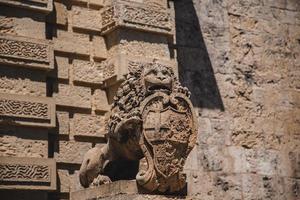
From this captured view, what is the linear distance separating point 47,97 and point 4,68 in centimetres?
52

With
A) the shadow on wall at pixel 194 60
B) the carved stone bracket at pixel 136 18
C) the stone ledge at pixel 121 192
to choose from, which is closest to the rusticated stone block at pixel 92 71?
the carved stone bracket at pixel 136 18

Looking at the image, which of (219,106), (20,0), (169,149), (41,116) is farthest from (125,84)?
(219,106)

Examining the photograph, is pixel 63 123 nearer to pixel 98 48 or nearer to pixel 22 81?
pixel 22 81

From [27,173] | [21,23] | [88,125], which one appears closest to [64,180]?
[27,173]

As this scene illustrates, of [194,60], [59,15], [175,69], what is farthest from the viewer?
[194,60]

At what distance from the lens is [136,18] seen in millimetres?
7215

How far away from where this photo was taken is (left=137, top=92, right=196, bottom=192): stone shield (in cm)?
526

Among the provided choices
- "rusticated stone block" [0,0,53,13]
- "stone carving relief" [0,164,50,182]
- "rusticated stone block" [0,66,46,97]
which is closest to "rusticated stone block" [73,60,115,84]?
"rusticated stone block" [0,66,46,97]

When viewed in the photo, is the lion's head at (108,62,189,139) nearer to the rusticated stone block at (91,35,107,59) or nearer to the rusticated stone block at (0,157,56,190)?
the rusticated stone block at (0,157,56,190)

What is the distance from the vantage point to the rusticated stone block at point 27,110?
639 cm

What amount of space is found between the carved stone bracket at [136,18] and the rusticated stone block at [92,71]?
38 cm

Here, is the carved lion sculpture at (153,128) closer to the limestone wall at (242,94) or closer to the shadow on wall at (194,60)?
the limestone wall at (242,94)

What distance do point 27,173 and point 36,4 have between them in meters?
1.72

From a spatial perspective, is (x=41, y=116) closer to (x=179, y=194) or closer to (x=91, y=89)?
(x=91, y=89)
